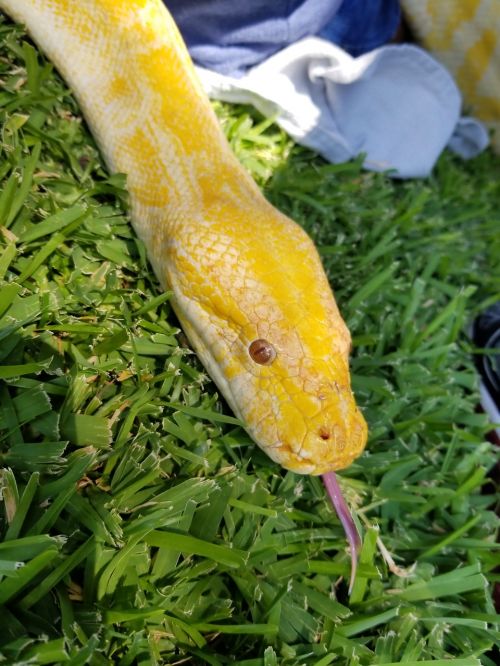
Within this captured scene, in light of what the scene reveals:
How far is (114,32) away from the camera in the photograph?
180cm

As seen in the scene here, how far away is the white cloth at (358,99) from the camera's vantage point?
7.91 feet

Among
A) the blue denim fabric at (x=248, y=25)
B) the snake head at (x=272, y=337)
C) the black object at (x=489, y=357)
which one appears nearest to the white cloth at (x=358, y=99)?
the blue denim fabric at (x=248, y=25)

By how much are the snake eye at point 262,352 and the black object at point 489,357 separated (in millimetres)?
1202

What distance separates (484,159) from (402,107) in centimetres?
85

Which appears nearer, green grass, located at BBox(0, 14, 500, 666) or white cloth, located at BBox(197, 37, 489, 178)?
green grass, located at BBox(0, 14, 500, 666)

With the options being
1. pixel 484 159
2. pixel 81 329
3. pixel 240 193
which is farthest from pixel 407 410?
pixel 484 159

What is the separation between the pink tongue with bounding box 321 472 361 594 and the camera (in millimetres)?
1485

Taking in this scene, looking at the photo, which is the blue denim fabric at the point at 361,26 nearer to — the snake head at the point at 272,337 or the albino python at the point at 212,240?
the albino python at the point at 212,240

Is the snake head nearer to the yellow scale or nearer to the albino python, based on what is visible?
the albino python

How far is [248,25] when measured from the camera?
91.5 inches

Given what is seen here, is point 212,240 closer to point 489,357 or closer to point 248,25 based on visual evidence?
point 248,25

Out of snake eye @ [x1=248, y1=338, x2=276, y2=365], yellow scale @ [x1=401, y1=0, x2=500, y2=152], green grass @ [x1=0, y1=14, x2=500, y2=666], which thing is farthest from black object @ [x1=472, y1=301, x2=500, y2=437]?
yellow scale @ [x1=401, y1=0, x2=500, y2=152]

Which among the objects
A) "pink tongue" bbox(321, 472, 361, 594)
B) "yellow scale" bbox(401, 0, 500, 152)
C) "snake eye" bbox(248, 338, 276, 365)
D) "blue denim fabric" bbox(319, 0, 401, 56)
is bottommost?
"pink tongue" bbox(321, 472, 361, 594)

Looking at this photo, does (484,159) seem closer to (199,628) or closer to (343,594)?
(343,594)
